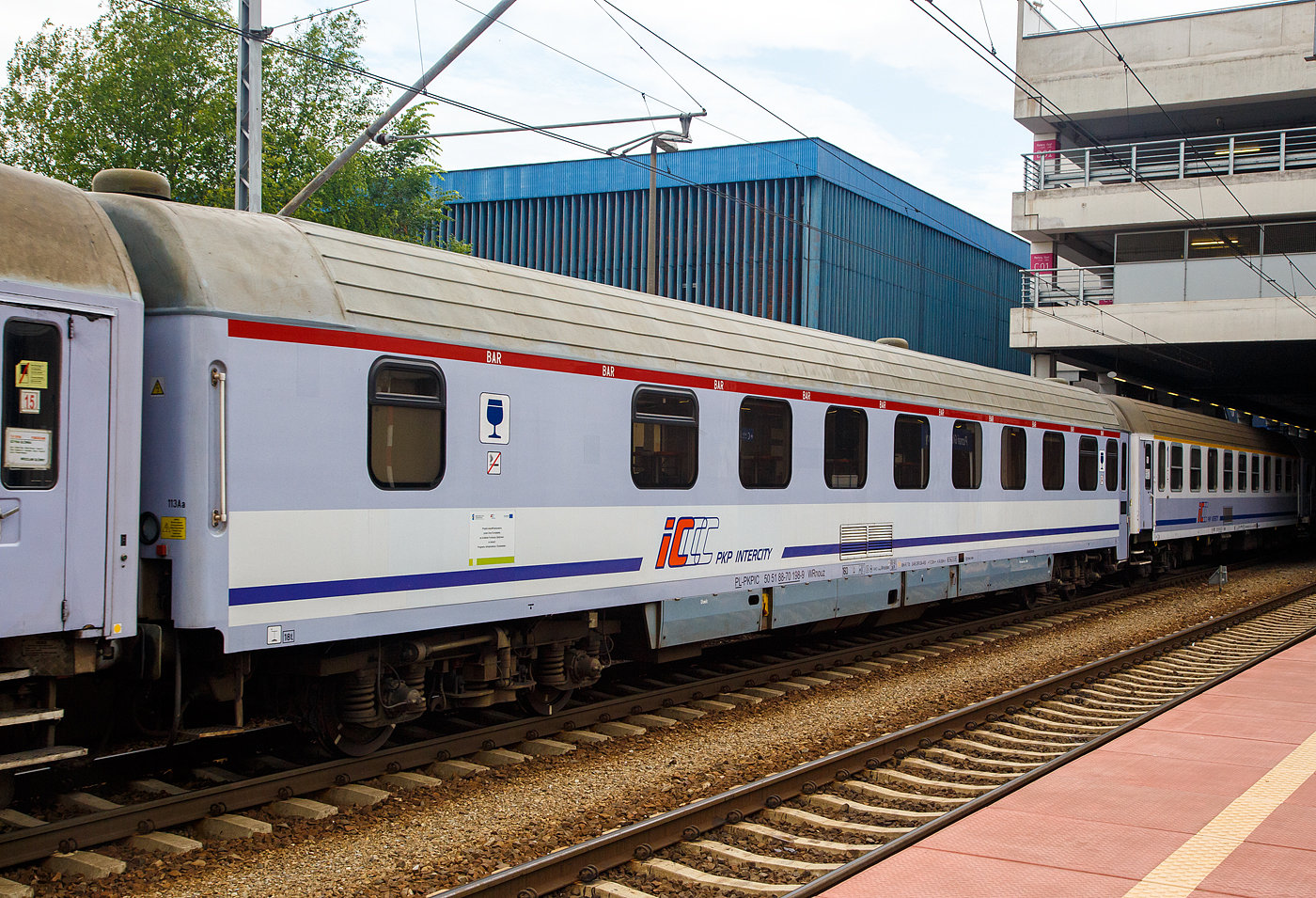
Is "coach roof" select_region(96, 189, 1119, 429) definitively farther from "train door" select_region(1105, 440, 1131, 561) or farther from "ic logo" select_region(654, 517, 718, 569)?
"train door" select_region(1105, 440, 1131, 561)

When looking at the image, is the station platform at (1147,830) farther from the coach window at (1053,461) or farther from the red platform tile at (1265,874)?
the coach window at (1053,461)

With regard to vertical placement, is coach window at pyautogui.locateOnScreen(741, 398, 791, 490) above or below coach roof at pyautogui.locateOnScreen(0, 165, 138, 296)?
below

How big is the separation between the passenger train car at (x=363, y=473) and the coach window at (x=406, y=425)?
0.02 meters

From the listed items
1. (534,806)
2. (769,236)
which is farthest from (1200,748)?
(769,236)

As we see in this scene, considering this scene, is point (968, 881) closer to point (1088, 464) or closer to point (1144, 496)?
point (1088, 464)

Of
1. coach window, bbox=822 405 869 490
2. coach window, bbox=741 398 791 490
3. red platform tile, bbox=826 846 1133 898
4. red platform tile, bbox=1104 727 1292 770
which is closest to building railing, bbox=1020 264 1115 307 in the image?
coach window, bbox=822 405 869 490

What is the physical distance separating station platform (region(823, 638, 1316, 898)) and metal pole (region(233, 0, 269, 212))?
9459 millimetres

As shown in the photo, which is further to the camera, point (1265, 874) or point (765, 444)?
point (765, 444)

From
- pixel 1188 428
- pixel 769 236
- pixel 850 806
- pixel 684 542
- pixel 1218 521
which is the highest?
pixel 769 236

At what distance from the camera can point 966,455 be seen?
14.6 meters

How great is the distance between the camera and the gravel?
18.8ft

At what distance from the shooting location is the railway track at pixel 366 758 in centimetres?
616

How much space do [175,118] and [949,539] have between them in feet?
71.8

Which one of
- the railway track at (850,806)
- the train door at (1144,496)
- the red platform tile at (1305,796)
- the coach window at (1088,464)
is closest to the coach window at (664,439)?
the railway track at (850,806)
